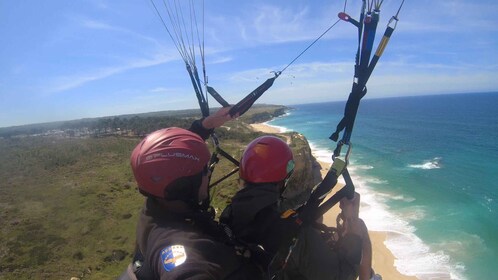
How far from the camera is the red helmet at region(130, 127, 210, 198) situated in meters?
2.45

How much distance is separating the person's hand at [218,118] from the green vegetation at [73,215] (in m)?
6.43

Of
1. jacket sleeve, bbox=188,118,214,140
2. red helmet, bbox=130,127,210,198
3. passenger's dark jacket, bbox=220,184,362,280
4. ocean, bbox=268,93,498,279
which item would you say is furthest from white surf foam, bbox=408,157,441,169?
red helmet, bbox=130,127,210,198

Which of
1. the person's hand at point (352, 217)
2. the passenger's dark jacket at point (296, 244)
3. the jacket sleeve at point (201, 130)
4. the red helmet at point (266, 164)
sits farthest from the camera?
the jacket sleeve at point (201, 130)

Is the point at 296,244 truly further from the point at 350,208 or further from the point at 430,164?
the point at 430,164

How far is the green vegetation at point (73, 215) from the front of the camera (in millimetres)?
20672

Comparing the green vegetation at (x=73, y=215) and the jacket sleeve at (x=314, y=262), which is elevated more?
the jacket sleeve at (x=314, y=262)

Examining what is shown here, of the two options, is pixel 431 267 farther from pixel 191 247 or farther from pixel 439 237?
pixel 191 247

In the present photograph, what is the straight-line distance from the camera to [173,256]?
1.88m

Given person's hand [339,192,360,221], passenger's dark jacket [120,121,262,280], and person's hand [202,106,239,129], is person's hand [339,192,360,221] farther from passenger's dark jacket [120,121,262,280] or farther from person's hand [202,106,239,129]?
person's hand [202,106,239,129]

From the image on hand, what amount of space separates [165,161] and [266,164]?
1110mm

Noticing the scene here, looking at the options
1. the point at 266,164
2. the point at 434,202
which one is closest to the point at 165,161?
the point at 266,164

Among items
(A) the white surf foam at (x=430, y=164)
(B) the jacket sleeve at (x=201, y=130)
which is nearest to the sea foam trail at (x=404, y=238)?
(A) the white surf foam at (x=430, y=164)

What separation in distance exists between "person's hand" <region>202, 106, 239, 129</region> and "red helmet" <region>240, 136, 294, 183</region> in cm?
71

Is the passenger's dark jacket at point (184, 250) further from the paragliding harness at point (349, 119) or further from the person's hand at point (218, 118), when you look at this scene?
the person's hand at point (218, 118)
